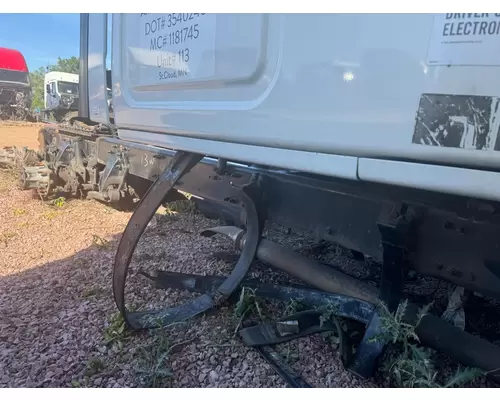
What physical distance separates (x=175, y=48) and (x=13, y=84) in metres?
17.6

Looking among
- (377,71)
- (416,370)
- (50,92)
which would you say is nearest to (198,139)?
(377,71)

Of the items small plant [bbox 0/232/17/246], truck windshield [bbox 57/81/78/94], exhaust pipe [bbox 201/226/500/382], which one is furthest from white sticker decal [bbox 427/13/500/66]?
truck windshield [bbox 57/81/78/94]

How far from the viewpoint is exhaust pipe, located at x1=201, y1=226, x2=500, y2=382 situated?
2201 millimetres

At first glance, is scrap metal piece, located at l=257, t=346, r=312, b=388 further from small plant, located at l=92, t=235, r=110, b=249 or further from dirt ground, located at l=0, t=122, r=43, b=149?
dirt ground, located at l=0, t=122, r=43, b=149

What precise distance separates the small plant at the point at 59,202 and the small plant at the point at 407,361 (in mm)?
5134

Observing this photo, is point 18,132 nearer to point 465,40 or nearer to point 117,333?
point 117,333

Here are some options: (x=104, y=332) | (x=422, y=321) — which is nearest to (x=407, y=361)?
(x=422, y=321)

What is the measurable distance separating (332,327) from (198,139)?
1361mm

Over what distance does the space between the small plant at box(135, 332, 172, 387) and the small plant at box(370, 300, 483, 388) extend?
43.7 inches

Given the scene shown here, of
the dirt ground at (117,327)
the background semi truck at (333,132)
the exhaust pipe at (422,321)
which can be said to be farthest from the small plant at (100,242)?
the exhaust pipe at (422,321)

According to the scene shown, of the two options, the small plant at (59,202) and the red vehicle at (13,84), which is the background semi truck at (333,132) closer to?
the small plant at (59,202)

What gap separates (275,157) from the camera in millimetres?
1685

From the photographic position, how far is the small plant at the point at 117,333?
2688 millimetres

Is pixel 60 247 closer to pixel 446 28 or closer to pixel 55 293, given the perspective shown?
pixel 55 293
